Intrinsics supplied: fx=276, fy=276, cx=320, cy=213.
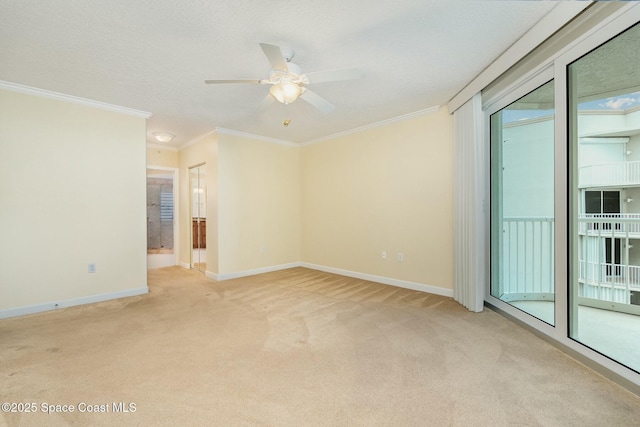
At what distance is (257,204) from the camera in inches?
214

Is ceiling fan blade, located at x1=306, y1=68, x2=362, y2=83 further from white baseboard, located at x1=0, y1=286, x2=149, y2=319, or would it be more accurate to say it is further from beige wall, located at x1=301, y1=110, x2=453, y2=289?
white baseboard, located at x1=0, y1=286, x2=149, y2=319

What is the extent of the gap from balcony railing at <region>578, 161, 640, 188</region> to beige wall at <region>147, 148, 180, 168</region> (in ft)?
21.8

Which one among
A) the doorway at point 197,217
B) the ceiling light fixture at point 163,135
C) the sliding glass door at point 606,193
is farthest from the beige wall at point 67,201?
the sliding glass door at point 606,193

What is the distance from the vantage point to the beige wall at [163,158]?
227 inches

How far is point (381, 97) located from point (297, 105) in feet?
3.71

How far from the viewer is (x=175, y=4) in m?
1.93

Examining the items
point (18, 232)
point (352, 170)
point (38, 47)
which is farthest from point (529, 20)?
point (18, 232)

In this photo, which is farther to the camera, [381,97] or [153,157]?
[153,157]

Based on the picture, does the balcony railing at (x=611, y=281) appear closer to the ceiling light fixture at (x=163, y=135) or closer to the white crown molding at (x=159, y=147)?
the ceiling light fixture at (x=163, y=135)

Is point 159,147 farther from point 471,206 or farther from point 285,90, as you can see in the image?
point 471,206

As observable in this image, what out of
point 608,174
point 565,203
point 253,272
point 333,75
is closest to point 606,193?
point 608,174

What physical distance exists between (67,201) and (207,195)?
78.0 inches

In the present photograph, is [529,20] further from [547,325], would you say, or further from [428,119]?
[547,325]

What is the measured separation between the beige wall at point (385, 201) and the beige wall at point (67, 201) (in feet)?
10.1
